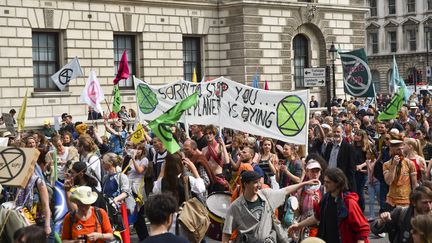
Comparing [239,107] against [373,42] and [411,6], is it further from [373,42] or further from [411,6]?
[373,42]

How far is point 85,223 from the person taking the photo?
8320 mm

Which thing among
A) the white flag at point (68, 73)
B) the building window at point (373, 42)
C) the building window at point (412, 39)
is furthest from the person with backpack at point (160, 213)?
the building window at point (373, 42)

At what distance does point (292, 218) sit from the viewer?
32.3 feet

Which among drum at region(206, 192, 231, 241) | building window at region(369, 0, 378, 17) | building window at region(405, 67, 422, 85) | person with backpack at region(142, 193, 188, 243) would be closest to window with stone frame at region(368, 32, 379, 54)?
building window at region(369, 0, 378, 17)

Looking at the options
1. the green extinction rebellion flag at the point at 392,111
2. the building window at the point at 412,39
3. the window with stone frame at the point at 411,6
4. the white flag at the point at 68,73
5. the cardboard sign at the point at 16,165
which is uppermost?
the window with stone frame at the point at 411,6

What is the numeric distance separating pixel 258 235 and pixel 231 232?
26 centimetres

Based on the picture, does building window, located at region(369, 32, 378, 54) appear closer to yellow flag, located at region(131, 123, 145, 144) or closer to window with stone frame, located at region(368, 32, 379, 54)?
window with stone frame, located at region(368, 32, 379, 54)

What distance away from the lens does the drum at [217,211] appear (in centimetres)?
1016

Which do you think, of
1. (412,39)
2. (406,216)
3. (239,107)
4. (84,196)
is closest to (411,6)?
(412,39)

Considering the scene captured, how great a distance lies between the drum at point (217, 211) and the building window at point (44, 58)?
20.7m

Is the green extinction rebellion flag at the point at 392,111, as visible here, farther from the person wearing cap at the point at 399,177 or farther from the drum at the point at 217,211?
the drum at the point at 217,211

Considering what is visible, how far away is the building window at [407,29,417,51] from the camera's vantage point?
277 feet

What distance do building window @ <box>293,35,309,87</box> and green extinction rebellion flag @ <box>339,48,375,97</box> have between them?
14214 millimetres

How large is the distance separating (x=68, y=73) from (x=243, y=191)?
18.1m
